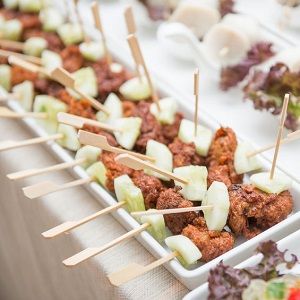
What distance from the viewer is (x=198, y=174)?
1452 millimetres

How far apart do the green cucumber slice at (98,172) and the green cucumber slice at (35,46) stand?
699mm

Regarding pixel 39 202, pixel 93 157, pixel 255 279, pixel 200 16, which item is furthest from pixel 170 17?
pixel 255 279

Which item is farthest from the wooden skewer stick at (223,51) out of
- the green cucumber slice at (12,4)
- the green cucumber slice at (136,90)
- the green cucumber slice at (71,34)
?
the green cucumber slice at (12,4)

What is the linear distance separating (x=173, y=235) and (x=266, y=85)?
586 mm

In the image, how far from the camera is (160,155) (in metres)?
1.54

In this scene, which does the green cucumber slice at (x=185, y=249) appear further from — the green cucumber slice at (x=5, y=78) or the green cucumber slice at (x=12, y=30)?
the green cucumber slice at (x=12, y=30)

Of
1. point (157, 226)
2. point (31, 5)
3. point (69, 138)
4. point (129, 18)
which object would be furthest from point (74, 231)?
point (31, 5)

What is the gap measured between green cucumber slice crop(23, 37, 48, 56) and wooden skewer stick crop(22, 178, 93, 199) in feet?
2.37

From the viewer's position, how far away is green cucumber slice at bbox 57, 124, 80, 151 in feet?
5.47

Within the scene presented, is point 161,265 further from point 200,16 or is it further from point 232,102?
point 200,16

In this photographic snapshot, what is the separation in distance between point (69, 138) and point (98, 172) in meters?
0.19

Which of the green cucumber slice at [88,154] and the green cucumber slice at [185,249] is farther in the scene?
the green cucumber slice at [88,154]

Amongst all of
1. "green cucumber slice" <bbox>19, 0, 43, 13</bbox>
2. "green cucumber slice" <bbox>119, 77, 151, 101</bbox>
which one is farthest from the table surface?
"green cucumber slice" <bbox>19, 0, 43, 13</bbox>

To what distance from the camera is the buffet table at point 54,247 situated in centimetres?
132
